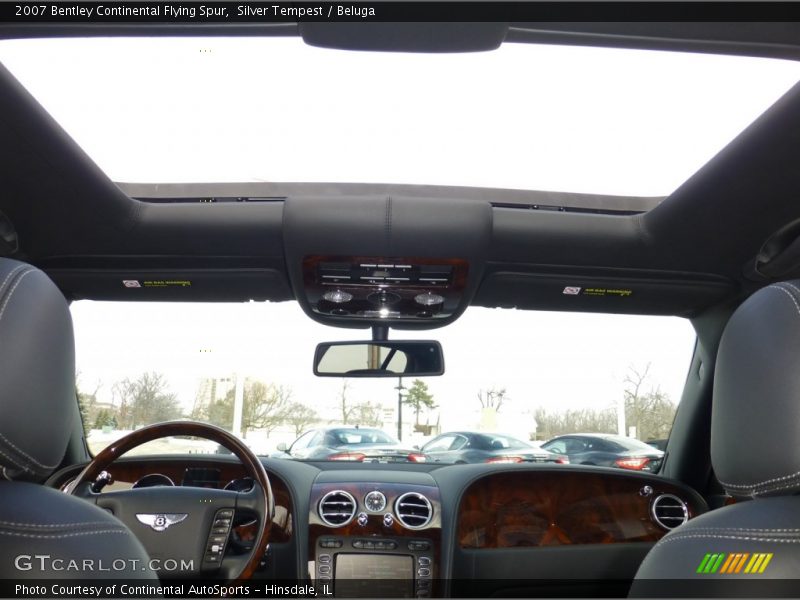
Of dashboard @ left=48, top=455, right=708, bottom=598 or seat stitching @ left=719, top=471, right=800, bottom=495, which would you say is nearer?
seat stitching @ left=719, top=471, right=800, bottom=495

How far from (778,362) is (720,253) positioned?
259 cm

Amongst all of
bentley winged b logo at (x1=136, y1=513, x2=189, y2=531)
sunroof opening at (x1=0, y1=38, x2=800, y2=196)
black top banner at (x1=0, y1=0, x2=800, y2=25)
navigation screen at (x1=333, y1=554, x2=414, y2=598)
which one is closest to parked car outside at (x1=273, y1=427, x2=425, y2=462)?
navigation screen at (x1=333, y1=554, x2=414, y2=598)

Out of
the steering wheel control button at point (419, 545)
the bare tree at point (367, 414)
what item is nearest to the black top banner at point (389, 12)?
the bare tree at point (367, 414)

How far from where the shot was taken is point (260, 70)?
291 centimetres

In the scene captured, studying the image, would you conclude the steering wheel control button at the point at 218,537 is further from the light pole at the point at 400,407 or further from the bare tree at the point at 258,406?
the light pole at the point at 400,407

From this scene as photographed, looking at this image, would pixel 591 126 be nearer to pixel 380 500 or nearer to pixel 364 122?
pixel 364 122

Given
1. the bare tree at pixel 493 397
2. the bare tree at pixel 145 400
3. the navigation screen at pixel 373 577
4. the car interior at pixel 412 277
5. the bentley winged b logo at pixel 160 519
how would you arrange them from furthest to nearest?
the bare tree at pixel 493 397
the bare tree at pixel 145 400
the navigation screen at pixel 373 577
the bentley winged b logo at pixel 160 519
the car interior at pixel 412 277

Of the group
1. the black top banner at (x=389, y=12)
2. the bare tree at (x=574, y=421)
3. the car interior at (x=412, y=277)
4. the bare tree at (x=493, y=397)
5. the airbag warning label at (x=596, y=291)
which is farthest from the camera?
the bare tree at (x=493, y=397)

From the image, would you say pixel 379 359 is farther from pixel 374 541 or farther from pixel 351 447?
pixel 374 541

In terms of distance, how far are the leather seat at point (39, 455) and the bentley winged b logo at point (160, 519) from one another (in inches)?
49.0

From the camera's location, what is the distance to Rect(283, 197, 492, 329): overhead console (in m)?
3.55

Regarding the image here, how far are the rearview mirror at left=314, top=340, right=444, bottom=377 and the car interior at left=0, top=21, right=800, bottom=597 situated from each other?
46 mm

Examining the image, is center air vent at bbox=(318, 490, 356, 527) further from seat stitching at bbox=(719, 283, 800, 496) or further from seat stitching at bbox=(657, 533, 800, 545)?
seat stitching at bbox=(719, 283, 800, 496)

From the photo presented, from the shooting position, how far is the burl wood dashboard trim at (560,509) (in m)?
3.92
